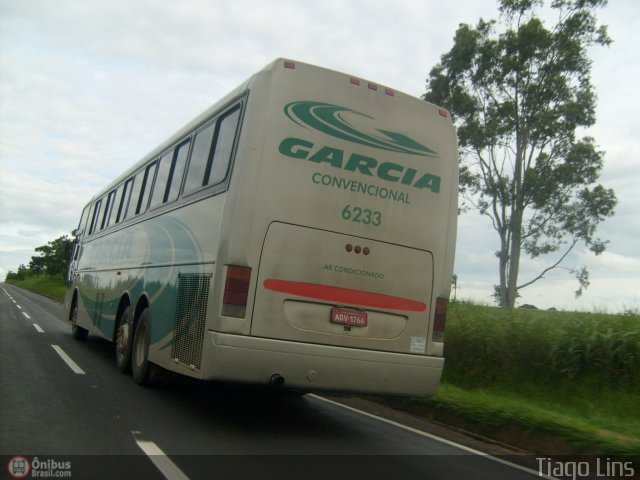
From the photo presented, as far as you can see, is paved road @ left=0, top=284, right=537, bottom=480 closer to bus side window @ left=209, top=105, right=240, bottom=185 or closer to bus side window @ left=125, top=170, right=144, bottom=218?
bus side window @ left=209, top=105, right=240, bottom=185

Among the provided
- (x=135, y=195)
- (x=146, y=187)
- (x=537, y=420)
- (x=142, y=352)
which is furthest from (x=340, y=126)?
(x=135, y=195)

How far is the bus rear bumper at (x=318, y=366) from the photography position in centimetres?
587

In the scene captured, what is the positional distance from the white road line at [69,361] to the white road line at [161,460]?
14.6 ft

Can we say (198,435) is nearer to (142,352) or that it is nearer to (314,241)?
(314,241)

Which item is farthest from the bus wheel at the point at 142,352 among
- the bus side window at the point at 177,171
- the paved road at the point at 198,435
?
the bus side window at the point at 177,171

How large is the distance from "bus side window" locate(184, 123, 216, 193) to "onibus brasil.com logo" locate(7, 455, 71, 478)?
3.40m

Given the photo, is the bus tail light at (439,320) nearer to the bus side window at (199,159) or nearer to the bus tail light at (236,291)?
the bus tail light at (236,291)

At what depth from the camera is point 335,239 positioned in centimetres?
649

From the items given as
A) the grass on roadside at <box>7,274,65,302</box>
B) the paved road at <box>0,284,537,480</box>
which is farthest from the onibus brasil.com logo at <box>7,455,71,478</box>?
the grass on roadside at <box>7,274,65,302</box>

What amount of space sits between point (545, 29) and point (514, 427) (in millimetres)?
21139

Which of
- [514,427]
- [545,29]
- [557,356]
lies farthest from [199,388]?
[545,29]

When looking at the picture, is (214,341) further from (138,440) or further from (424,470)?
(424,470)

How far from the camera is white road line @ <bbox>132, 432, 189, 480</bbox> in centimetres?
482

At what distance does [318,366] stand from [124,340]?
15.1 ft
